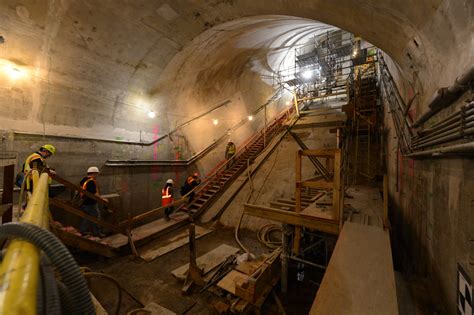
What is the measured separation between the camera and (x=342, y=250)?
289cm

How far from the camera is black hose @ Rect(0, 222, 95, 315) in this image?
82cm

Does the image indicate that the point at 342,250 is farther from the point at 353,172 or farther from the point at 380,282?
the point at 353,172

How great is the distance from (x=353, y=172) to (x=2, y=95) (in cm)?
1247

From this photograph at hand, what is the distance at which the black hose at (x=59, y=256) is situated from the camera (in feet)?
2.69

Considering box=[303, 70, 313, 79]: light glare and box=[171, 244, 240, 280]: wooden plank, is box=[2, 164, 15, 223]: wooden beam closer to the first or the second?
box=[171, 244, 240, 280]: wooden plank

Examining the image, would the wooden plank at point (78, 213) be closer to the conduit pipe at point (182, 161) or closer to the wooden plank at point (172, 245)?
the wooden plank at point (172, 245)

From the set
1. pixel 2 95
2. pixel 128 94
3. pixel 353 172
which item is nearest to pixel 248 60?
pixel 128 94

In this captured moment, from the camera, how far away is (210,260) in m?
5.57

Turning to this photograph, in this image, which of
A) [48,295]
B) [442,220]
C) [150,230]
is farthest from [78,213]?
[442,220]

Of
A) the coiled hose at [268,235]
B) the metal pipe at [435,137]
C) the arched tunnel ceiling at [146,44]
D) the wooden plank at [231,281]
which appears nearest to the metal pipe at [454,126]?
the metal pipe at [435,137]

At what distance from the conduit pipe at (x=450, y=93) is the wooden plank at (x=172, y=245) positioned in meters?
6.80

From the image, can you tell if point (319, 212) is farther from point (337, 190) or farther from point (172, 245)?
point (172, 245)

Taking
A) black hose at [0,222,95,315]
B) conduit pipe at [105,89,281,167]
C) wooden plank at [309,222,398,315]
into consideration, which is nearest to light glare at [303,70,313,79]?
conduit pipe at [105,89,281,167]

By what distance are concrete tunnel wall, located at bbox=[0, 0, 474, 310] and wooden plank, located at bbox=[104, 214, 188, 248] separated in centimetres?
160
